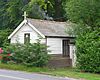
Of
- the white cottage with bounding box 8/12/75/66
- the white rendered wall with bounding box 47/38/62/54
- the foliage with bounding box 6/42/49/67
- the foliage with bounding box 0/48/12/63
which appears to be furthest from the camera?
the white rendered wall with bounding box 47/38/62/54

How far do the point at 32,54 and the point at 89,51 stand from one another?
191 inches

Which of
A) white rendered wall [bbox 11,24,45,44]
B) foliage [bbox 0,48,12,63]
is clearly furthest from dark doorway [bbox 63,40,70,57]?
foliage [bbox 0,48,12,63]

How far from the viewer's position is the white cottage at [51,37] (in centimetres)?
3140

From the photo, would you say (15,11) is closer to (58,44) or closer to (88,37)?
(58,44)

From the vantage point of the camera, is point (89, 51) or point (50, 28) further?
point (50, 28)

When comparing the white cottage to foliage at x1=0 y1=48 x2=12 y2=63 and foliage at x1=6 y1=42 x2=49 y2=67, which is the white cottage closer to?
foliage at x1=0 y1=48 x2=12 y2=63

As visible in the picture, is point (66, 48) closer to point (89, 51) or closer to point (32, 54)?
point (32, 54)

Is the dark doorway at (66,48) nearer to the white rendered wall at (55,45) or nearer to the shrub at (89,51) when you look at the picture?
the white rendered wall at (55,45)

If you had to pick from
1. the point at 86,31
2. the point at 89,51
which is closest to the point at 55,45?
the point at 86,31

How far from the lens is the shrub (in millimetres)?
25266

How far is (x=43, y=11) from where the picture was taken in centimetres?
4544

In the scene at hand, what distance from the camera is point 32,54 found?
88.9 feet

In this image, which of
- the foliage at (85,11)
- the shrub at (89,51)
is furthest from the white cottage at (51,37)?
the shrub at (89,51)

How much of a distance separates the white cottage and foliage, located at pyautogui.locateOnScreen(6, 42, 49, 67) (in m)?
3.19
